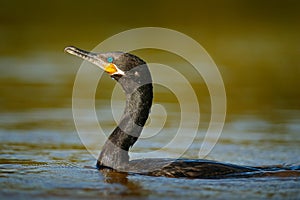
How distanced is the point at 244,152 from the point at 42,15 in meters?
16.4

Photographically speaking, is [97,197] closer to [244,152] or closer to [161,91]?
[244,152]

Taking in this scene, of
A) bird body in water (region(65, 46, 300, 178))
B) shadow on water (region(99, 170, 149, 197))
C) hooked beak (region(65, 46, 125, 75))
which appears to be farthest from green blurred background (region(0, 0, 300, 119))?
shadow on water (region(99, 170, 149, 197))

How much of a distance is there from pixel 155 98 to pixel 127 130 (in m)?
5.65

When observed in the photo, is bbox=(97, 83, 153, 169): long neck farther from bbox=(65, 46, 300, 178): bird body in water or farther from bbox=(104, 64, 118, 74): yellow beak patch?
bbox=(104, 64, 118, 74): yellow beak patch

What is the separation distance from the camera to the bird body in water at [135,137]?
965 cm

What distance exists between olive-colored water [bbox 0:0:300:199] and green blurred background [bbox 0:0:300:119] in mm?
33

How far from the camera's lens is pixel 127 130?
10289mm

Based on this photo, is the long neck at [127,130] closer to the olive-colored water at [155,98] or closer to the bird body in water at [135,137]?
the bird body in water at [135,137]

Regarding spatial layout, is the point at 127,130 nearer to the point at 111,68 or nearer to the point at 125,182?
the point at 111,68

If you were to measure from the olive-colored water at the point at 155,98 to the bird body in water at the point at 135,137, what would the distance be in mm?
233

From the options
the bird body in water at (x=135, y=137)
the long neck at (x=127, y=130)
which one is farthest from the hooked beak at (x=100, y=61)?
the long neck at (x=127, y=130)

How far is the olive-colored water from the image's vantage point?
920cm

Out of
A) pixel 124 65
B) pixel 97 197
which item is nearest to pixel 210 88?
pixel 124 65

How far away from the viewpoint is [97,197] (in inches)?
335
